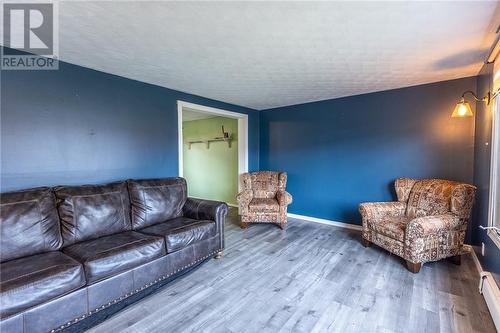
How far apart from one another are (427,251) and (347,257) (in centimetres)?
85

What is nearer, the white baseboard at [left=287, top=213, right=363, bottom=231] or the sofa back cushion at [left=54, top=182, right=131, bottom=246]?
the sofa back cushion at [left=54, top=182, right=131, bottom=246]

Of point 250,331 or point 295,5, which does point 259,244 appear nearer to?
point 250,331

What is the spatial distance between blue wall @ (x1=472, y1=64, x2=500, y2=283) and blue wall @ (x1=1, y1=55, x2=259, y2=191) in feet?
12.6

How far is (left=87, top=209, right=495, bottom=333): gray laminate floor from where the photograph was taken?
5.79ft

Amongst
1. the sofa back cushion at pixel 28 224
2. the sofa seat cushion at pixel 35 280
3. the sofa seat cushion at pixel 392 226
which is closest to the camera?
the sofa seat cushion at pixel 35 280

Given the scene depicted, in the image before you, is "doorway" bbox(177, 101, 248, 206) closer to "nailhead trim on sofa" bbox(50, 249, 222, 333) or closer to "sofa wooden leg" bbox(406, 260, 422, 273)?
"nailhead trim on sofa" bbox(50, 249, 222, 333)

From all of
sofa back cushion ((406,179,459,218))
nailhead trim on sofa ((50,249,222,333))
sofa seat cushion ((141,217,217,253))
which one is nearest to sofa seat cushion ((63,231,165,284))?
sofa seat cushion ((141,217,217,253))

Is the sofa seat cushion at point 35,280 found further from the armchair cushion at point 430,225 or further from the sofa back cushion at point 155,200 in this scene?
the armchair cushion at point 430,225

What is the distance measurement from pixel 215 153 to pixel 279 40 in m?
4.05

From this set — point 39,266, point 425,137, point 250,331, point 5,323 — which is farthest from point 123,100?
point 425,137

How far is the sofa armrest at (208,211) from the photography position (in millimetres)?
2854

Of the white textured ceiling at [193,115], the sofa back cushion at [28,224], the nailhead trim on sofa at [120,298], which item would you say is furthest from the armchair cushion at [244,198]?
the sofa back cushion at [28,224]

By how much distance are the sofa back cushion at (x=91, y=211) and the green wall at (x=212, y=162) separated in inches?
123

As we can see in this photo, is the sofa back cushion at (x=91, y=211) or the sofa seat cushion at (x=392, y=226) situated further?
the sofa seat cushion at (x=392, y=226)
